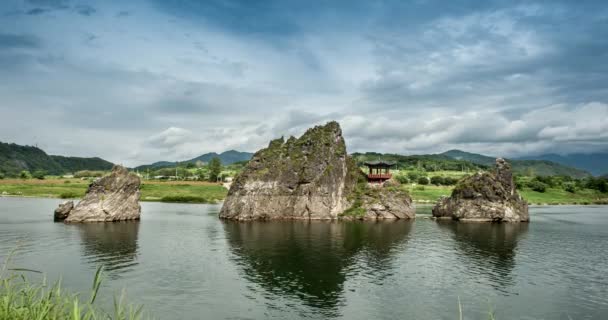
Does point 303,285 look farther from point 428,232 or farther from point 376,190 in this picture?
point 376,190

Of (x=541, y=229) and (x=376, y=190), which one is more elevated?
(x=376, y=190)

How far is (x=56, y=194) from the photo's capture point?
557ft

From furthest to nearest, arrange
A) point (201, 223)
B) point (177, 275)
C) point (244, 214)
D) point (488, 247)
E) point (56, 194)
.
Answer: point (56, 194) → point (244, 214) → point (201, 223) → point (488, 247) → point (177, 275)

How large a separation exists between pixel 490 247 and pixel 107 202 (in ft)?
254

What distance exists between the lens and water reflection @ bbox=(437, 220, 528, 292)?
49.8 m

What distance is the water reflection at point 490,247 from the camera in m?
49.8

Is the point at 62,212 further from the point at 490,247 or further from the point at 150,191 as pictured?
the point at 150,191

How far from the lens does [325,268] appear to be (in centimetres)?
5044

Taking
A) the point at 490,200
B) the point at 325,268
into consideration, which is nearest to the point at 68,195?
the point at 325,268

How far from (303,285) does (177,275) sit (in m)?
13.7

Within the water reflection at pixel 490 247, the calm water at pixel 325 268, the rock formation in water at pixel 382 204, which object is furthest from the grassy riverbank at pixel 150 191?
the water reflection at pixel 490 247

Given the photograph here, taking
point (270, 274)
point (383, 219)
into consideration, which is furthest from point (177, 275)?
point (383, 219)

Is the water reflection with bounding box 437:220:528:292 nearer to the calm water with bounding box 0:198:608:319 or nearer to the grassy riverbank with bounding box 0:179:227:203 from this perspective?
the calm water with bounding box 0:198:608:319

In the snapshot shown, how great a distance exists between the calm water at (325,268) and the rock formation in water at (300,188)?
19.5m
